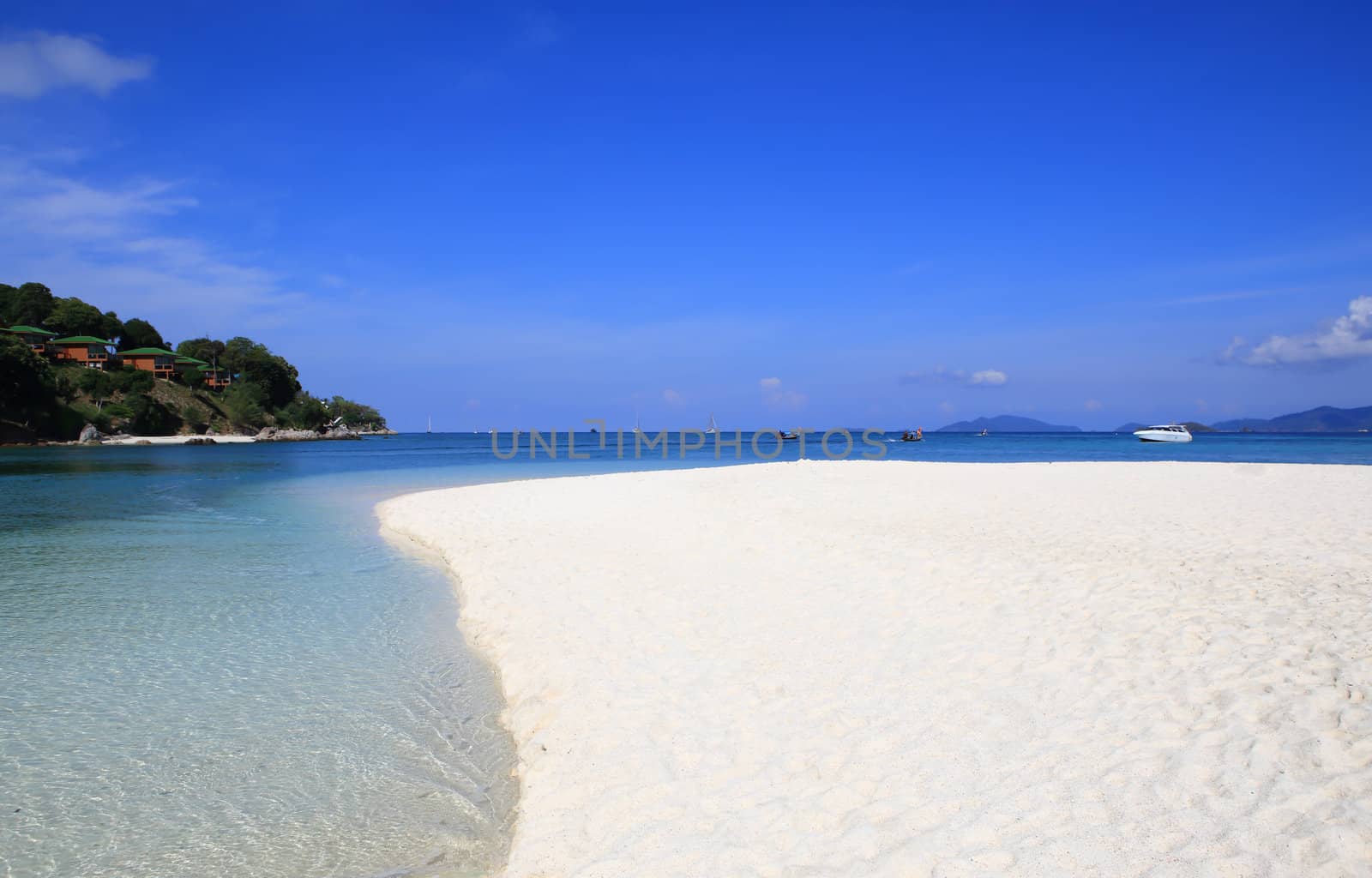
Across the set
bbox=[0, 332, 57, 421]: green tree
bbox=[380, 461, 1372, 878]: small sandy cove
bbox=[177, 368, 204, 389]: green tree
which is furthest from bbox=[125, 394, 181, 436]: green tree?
bbox=[380, 461, 1372, 878]: small sandy cove

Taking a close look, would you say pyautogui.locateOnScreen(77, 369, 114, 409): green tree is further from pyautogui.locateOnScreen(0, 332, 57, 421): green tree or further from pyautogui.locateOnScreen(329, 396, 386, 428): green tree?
pyautogui.locateOnScreen(329, 396, 386, 428): green tree

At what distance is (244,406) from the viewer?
4306 inches

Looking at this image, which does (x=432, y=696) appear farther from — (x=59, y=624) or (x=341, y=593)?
(x=59, y=624)

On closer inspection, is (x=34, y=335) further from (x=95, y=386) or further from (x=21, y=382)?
(x=21, y=382)

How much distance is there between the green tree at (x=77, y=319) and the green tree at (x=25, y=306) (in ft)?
3.42

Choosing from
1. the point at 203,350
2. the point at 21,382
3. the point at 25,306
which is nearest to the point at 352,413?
the point at 203,350

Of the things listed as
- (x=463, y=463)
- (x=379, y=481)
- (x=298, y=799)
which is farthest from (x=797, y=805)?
(x=463, y=463)

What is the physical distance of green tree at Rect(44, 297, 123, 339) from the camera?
107562 mm

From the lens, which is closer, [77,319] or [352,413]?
[77,319]

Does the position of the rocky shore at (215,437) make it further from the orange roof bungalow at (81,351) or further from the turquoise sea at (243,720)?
the turquoise sea at (243,720)

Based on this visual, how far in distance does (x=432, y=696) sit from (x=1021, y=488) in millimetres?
16740

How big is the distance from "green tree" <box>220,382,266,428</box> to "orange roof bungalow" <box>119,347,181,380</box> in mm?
8439

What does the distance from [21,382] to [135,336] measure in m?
54.7

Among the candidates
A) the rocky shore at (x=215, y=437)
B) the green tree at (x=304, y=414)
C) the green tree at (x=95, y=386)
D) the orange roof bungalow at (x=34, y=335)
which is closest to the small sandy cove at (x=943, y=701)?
the rocky shore at (x=215, y=437)
